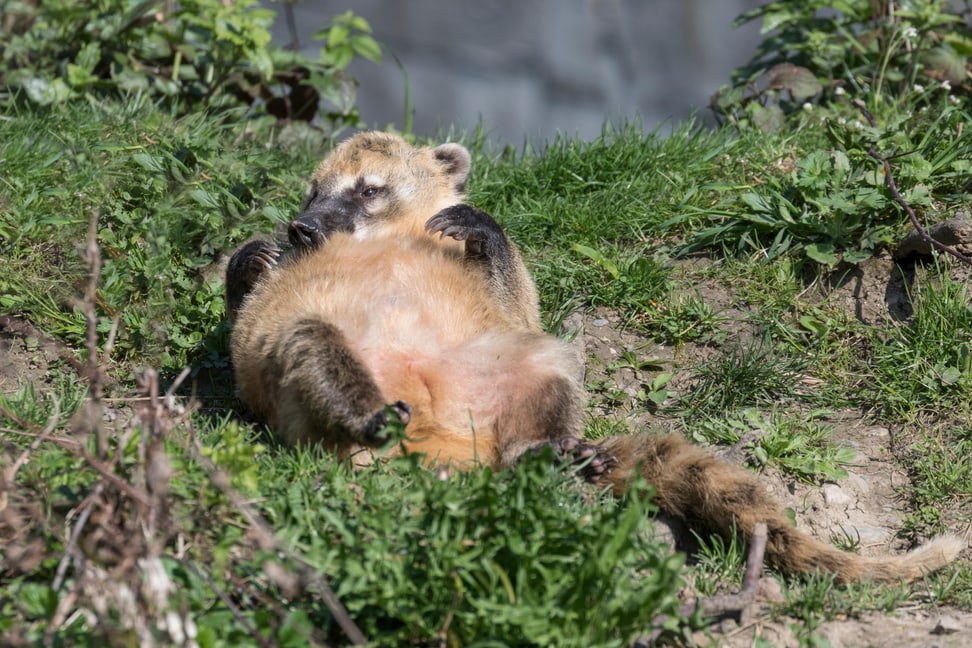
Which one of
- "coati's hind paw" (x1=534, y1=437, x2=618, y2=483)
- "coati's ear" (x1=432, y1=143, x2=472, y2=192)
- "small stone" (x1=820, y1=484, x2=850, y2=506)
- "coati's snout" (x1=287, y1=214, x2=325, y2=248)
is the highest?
"coati's ear" (x1=432, y1=143, x2=472, y2=192)

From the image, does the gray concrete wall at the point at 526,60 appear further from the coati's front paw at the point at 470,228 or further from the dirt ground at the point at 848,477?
the coati's front paw at the point at 470,228

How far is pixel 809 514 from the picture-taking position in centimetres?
558

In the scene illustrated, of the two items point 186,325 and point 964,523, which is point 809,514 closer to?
point 964,523

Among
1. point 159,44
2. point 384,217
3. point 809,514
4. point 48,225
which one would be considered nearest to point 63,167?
point 48,225

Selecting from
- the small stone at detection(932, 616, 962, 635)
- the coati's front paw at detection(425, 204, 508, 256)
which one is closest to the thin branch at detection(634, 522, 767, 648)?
the small stone at detection(932, 616, 962, 635)

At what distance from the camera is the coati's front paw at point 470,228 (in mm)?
6023

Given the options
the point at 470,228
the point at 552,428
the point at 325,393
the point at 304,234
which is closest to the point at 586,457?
the point at 552,428

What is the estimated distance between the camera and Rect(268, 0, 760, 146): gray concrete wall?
12.8 metres

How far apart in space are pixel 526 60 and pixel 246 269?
7410 mm

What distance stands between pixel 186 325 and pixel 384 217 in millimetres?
1441

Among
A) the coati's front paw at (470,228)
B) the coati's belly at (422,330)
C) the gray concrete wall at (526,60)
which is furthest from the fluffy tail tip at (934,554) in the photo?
the gray concrete wall at (526,60)

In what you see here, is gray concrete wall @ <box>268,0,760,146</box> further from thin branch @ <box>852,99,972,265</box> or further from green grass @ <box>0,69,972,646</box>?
thin branch @ <box>852,99,972,265</box>

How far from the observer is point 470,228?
603 cm

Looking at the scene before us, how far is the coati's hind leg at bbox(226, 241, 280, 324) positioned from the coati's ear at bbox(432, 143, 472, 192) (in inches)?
58.1
